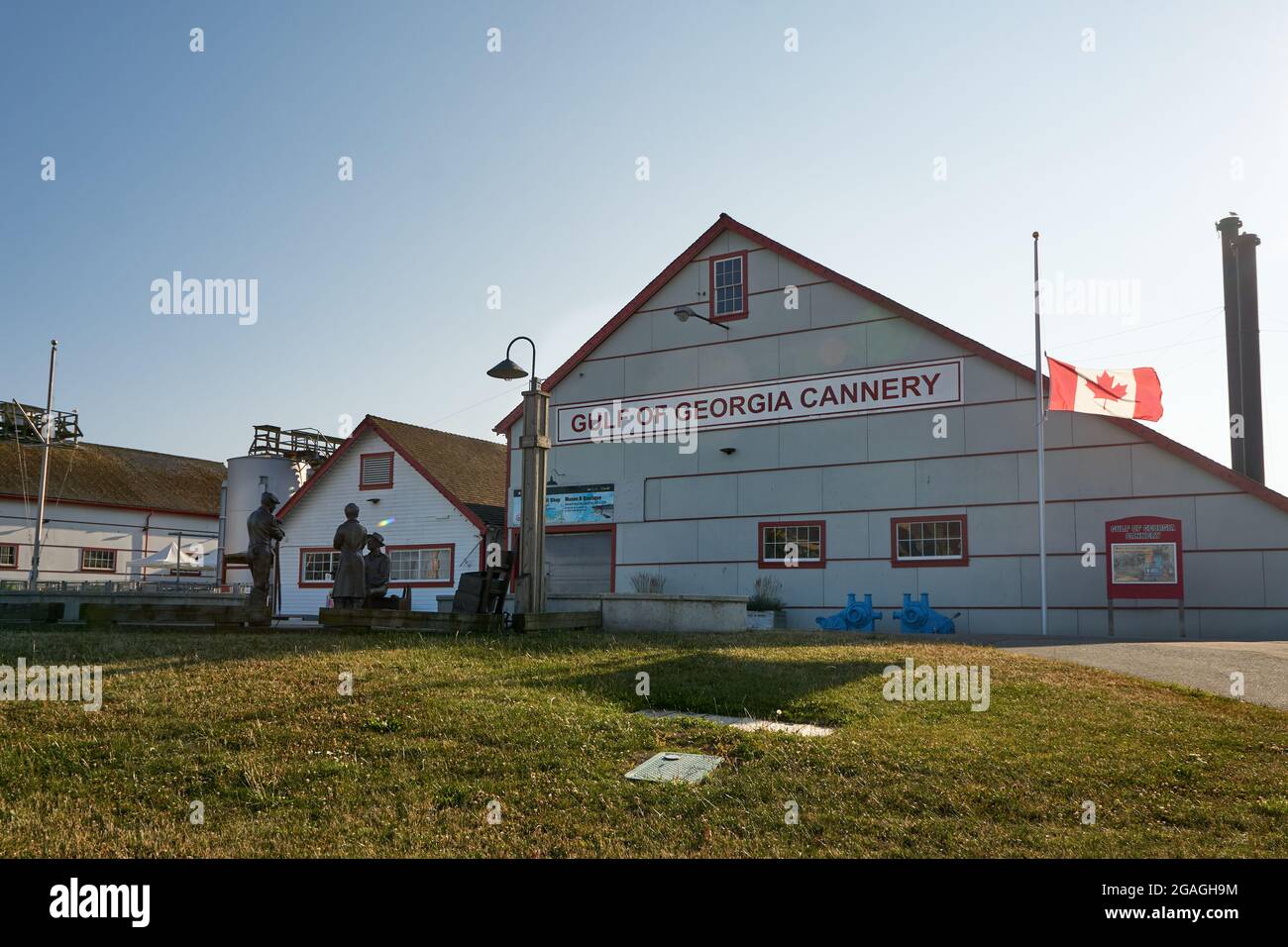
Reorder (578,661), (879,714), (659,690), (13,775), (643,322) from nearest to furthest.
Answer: (13,775)
(879,714)
(659,690)
(578,661)
(643,322)

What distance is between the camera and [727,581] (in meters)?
26.0

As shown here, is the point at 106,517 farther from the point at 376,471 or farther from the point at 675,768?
the point at 675,768

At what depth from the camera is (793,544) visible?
25.2m

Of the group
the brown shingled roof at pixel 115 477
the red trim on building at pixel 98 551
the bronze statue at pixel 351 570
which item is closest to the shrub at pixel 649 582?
the bronze statue at pixel 351 570

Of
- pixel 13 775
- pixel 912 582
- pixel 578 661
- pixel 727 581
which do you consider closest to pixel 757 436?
pixel 727 581

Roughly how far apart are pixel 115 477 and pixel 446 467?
25591 millimetres

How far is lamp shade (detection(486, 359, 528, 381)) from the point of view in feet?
60.8

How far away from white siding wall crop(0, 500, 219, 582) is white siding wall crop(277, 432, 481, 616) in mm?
16061

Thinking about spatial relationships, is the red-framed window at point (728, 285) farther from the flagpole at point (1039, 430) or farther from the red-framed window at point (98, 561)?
the red-framed window at point (98, 561)

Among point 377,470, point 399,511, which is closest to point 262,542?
point 399,511

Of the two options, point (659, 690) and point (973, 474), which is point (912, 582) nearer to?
point (973, 474)

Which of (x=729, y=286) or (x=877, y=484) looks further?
(x=729, y=286)

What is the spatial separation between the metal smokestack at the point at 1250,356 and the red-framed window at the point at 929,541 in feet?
28.4
